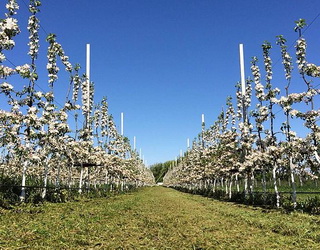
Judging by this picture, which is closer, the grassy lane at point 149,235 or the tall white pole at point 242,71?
the grassy lane at point 149,235

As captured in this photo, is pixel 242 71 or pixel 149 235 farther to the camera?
pixel 242 71

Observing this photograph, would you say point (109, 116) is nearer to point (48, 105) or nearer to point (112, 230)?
point (48, 105)

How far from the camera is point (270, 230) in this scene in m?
9.23

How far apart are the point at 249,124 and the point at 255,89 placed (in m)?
3.87

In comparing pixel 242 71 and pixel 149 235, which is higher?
pixel 242 71

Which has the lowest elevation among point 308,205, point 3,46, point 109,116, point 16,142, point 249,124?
point 308,205

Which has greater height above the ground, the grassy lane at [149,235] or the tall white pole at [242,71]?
the tall white pole at [242,71]

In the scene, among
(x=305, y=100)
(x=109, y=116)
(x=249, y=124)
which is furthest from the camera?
(x=109, y=116)

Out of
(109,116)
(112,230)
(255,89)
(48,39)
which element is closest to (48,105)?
(48,39)

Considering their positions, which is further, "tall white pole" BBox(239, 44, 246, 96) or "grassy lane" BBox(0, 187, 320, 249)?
"tall white pole" BBox(239, 44, 246, 96)

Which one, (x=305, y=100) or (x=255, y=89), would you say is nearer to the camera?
(x=305, y=100)

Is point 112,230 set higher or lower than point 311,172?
lower

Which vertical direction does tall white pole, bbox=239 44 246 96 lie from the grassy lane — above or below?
above

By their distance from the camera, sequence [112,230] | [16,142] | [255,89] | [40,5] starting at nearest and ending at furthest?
[112,230], [16,142], [40,5], [255,89]
